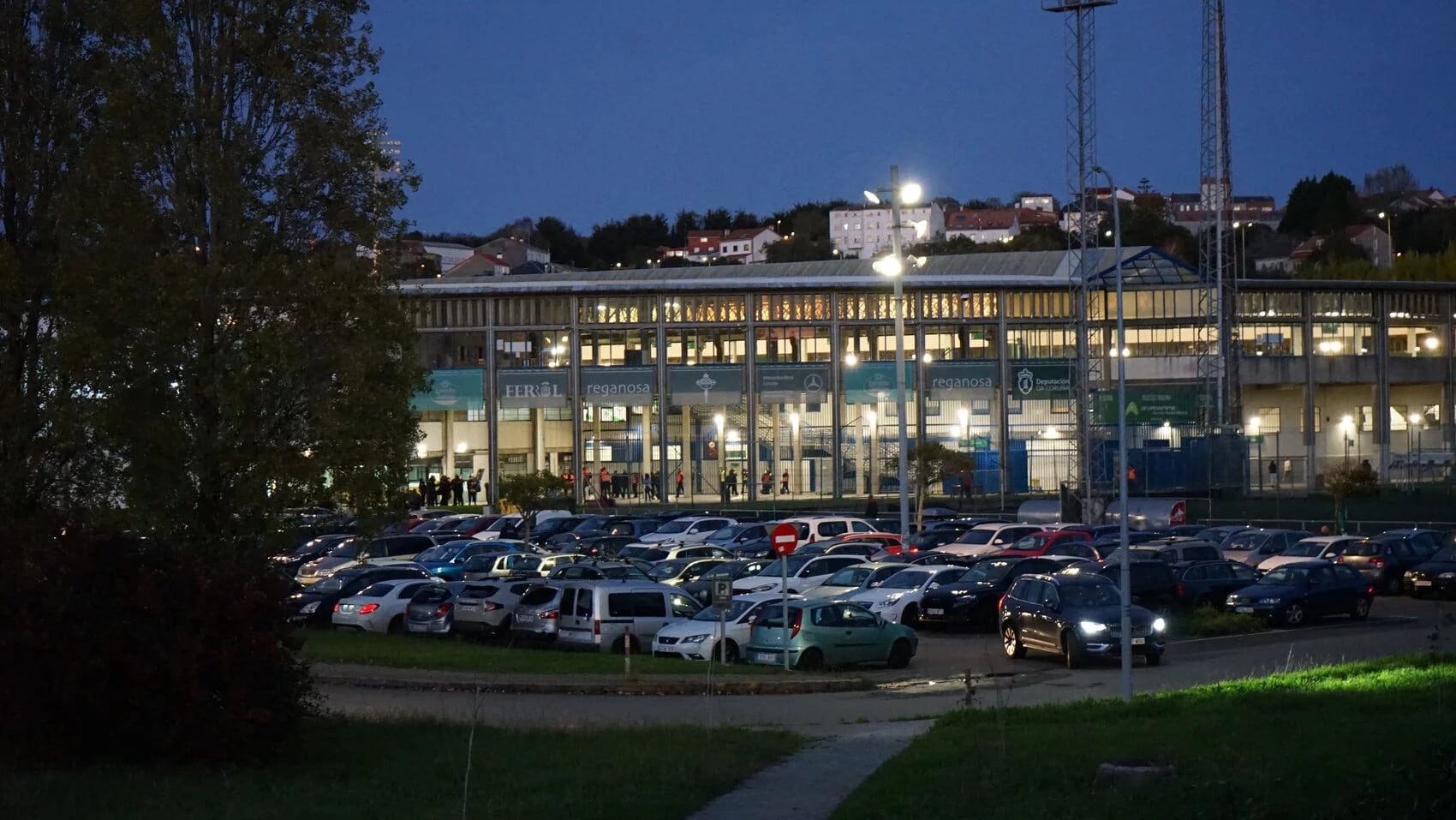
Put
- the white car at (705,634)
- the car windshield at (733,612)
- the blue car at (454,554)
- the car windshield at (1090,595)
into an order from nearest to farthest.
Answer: the car windshield at (1090,595) < the white car at (705,634) < the car windshield at (733,612) < the blue car at (454,554)

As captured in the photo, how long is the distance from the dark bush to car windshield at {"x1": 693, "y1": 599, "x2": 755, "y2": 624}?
14045mm

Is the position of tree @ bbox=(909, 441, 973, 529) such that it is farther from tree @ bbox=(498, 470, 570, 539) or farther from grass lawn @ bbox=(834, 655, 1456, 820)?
grass lawn @ bbox=(834, 655, 1456, 820)

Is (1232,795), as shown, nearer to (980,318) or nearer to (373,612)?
(373,612)

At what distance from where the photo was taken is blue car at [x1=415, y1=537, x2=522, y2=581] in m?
43.7

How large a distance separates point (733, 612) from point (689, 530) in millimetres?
24406

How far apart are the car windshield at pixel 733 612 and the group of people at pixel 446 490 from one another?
1781 inches

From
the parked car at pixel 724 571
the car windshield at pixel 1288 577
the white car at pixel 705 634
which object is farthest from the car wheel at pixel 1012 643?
the car windshield at pixel 1288 577

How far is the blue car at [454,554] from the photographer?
43.7 meters

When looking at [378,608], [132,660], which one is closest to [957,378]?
[378,608]

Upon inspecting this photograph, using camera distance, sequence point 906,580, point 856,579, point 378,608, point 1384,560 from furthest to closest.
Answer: point 1384,560, point 856,579, point 906,580, point 378,608

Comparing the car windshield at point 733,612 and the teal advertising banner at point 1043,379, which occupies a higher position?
the teal advertising banner at point 1043,379

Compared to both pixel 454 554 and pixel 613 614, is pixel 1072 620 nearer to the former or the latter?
pixel 613 614

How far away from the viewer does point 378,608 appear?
34750 millimetres

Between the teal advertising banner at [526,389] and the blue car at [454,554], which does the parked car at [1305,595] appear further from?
the teal advertising banner at [526,389]
